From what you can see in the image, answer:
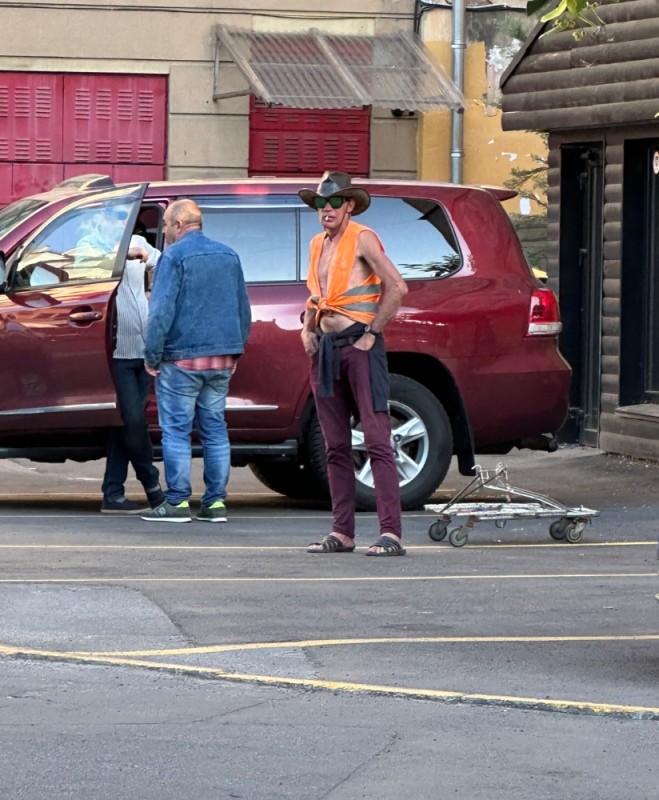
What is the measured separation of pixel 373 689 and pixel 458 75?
48.5 ft

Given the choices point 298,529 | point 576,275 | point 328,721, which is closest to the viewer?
point 328,721

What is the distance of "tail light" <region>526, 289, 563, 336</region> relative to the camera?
11875 millimetres

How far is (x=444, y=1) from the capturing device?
20672mm


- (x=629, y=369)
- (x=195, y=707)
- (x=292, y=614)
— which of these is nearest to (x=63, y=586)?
(x=292, y=614)

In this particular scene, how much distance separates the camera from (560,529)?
1045 centimetres

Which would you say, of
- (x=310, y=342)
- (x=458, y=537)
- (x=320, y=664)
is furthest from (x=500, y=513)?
(x=320, y=664)

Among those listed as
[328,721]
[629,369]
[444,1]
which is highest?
[444,1]

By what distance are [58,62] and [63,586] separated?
12422 mm

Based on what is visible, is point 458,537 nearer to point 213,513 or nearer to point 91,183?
point 213,513

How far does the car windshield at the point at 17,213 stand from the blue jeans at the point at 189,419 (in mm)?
1423

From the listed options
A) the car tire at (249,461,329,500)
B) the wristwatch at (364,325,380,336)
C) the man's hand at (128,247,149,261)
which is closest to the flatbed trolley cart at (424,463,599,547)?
the wristwatch at (364,325,380,336)

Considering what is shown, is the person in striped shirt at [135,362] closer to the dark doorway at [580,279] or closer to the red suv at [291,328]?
the red suv at [291,328]

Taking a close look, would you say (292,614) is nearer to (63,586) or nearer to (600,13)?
(63,586)

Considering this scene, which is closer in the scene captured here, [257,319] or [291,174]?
[257,319]
